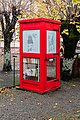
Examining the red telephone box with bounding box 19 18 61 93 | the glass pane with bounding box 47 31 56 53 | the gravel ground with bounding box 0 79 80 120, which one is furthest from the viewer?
the glass pane with bounding box 47 31 56 53

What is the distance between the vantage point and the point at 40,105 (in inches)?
280

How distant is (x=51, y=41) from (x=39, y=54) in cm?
75

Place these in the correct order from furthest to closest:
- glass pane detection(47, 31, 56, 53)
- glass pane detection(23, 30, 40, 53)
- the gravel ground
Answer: glass pane detection(47, 31, 56, 53)
glass pane detection(23, 30, 40, 53)
the gravel ground

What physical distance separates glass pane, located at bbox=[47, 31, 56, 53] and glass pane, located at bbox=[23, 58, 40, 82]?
0.62 meters

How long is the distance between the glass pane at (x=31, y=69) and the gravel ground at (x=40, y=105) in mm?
583

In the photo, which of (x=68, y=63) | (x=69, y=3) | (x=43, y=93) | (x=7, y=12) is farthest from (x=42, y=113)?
(x=7, y=12)

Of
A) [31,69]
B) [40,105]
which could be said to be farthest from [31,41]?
[40,105]

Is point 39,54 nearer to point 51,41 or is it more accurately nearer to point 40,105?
point 51,41

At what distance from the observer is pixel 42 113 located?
250 inches

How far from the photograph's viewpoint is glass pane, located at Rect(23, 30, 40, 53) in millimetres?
8562

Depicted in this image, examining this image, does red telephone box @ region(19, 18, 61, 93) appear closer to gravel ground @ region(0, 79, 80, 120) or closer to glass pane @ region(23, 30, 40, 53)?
glass pane @ region(23, 30, 40, 53)

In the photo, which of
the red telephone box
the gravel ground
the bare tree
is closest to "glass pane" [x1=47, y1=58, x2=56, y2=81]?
the red telephone box

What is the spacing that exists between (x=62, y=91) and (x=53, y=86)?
0.37m

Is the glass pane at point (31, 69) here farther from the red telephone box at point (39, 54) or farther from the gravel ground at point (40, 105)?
the gravel ground at point (40, 105)
